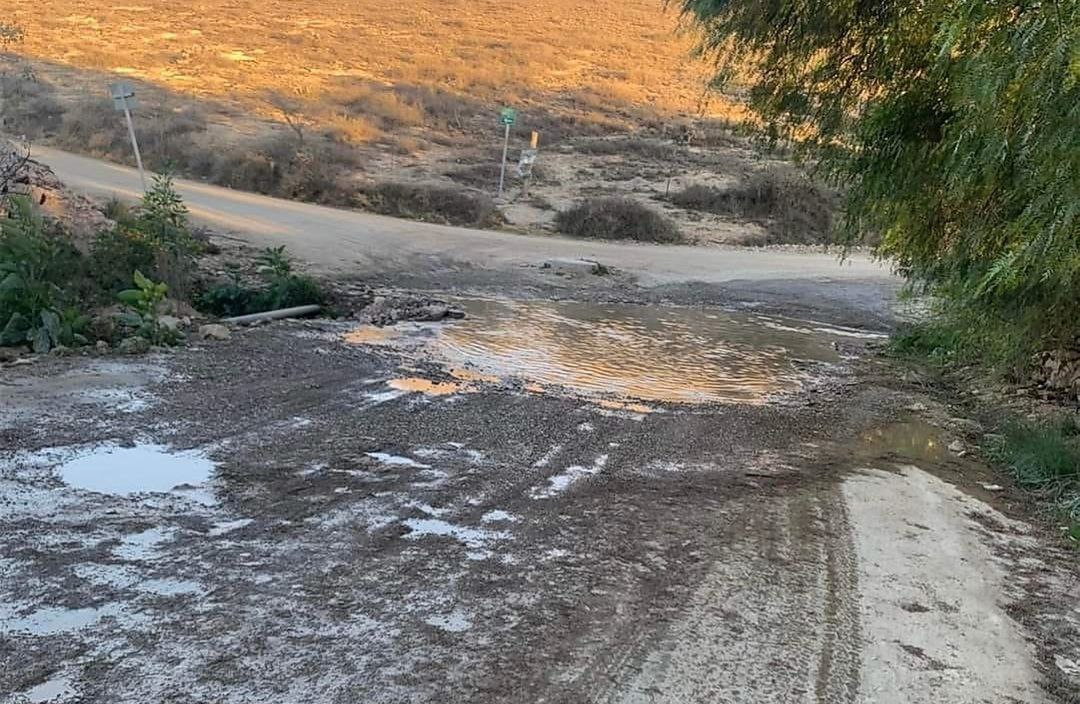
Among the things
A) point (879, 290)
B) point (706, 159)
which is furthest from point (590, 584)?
point (706, 159)

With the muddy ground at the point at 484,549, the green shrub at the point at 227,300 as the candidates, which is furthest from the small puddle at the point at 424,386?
the green shrub at the point at 227,300

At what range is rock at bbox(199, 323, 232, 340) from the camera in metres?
10.9

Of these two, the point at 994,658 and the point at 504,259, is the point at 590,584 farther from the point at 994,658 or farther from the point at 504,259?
the point at 504,259

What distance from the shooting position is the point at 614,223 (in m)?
28.4

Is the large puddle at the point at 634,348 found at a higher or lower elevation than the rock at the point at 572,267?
lower

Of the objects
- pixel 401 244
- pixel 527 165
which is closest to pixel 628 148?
pixel 527 165

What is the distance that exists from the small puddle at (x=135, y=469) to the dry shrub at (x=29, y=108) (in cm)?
2845

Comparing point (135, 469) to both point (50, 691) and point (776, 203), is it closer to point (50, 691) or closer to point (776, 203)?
point (50, 691)

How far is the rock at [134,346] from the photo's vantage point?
9.59m

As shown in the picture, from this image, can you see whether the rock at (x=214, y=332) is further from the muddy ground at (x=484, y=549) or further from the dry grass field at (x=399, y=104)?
the dry grass field at (x=399, y=104)

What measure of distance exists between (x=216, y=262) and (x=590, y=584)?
41.9 ft

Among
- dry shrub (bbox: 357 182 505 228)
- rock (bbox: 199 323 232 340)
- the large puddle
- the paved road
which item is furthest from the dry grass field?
rock (bbox: 199 323 232 340)

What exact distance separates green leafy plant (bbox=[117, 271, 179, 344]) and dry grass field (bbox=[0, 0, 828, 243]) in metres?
15.6

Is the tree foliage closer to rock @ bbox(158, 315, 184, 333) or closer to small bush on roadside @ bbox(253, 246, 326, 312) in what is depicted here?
rock @ bbox(158, 315, 184, 333)
